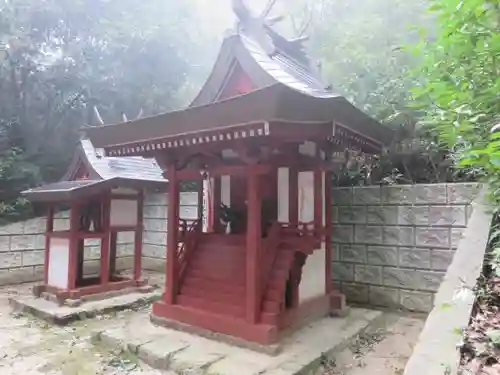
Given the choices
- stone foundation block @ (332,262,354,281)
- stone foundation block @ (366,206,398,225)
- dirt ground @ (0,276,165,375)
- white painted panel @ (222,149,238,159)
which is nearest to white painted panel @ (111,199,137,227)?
dirt ground @ (0,276,165,375)

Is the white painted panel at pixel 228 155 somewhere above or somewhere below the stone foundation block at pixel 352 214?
above

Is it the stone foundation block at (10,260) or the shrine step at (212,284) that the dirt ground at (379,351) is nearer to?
the shrine step at (212,284)

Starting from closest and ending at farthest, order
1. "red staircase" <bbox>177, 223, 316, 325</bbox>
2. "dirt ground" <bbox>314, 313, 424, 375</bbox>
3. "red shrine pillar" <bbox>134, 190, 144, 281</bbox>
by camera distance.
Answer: "dirt ground" <bbox>314, 313, 424, 375</bbox> < "red staircase" <bbox>177, 223, 316, 325</bbox> < "red shrine pillar" <bbox>134, 190, 144, 281</bbox>

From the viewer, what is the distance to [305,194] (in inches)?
185

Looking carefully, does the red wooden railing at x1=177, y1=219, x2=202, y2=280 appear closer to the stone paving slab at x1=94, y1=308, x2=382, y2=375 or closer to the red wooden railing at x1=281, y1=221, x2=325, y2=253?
the stone paving slab at x1=94, y1=308, x2=382, y2=375

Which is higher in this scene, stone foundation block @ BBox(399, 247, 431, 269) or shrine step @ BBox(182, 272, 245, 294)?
stone foundation block @ BBox(399, 247, 431, 269)

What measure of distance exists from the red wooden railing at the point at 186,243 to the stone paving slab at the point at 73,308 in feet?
4.92

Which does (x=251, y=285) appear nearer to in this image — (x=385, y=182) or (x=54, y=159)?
(x=385, y=182)

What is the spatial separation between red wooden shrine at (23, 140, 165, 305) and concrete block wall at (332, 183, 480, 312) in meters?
3.19

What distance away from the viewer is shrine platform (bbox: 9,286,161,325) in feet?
16.5

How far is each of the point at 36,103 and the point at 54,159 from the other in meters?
1.29

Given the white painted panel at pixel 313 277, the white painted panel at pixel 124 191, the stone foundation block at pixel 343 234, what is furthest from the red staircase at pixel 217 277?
the white painted panel at pixel 124 191

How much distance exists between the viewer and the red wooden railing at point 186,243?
472 centimetres

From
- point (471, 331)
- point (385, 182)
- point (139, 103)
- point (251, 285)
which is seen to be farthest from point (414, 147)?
point (139, 103)
